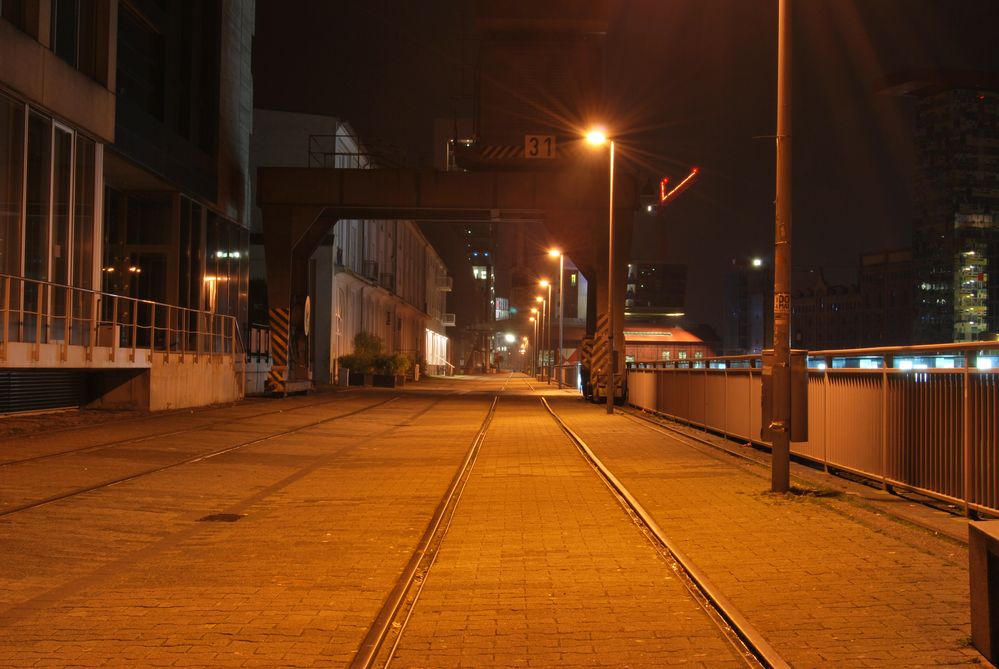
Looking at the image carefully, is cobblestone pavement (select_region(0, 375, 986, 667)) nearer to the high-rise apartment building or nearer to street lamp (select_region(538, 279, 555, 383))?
street lamp (select_region(538, 279, 555, 383))

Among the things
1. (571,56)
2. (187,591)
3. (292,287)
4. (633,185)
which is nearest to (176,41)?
(292,287)

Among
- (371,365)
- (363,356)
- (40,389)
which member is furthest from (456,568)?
(371,365)

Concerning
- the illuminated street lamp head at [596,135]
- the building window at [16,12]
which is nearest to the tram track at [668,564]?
the building window at [16,12]

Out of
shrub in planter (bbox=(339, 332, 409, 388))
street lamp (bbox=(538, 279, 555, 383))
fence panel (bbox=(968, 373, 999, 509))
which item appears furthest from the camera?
street lamp (bbox=(538, 279, 555, 383))

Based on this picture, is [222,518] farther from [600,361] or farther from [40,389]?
[600,361]

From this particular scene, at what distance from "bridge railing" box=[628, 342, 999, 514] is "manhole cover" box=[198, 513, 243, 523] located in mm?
6663

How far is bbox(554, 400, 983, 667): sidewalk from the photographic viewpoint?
4930mm

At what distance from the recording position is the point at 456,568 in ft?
22.7

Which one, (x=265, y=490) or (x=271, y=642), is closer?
(x=271, y=642)

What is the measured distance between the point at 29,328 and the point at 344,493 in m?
10.2

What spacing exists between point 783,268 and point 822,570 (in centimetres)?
451

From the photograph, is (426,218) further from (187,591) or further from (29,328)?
(187,591)

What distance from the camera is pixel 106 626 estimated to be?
5266 mm

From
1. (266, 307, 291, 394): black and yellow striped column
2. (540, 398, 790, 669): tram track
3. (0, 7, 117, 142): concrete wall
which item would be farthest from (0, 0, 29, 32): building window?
(540, 398, 790, 669): tram track
